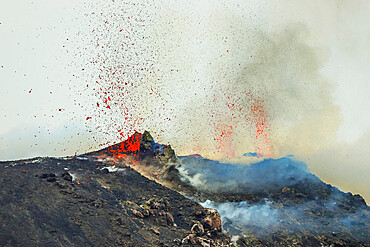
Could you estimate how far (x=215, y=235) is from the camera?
156ft

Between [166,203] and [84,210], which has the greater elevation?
[166,203]

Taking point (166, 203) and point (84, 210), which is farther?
point (166, 203)

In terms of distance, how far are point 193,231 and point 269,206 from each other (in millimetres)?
25082

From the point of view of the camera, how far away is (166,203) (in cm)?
5525

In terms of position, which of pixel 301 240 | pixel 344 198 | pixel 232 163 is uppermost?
pixel 232 163

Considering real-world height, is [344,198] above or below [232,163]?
below

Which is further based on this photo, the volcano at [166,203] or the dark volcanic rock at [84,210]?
the volcano at [166,203]

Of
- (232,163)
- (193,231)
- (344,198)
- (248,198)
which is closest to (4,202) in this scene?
(193,231)

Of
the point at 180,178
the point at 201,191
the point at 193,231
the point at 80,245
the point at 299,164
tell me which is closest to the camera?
the point at 80,245

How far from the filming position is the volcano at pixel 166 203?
38.7 m

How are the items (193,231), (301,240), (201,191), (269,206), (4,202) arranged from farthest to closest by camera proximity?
(201,191), (269,206), (301,240), (193,231), (4,202)

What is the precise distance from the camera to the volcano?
3872 centimetres

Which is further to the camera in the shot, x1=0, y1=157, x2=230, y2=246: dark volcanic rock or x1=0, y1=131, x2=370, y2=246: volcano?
x1=0, y1=131, x2=370, y2=246: volcano

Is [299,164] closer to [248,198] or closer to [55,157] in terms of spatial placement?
[248,198]
